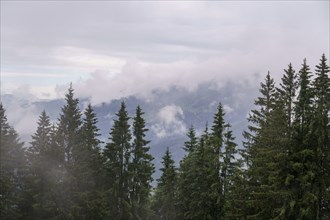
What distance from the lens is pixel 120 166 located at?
144 ft

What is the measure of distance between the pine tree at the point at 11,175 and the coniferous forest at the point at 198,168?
112 mm

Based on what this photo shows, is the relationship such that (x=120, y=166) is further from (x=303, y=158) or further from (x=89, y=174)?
(x=303, y=158)

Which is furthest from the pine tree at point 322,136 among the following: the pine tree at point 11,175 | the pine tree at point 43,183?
the pine tree at point 11,175

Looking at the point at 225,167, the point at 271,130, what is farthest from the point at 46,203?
the point at 271,130

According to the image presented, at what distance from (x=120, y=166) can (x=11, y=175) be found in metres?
11.1

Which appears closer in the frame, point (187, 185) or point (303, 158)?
point (303, 158)

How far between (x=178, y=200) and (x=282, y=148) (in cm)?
2934

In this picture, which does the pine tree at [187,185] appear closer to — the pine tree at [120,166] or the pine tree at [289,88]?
the pine tree at [120,166]

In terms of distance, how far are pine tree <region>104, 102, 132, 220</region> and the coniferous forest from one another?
11cm

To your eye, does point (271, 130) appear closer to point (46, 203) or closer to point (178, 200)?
point (46, 203)

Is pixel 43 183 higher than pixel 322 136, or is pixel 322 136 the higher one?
pixel 322 136

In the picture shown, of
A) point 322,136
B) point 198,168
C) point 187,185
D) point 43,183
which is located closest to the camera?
point 322,136

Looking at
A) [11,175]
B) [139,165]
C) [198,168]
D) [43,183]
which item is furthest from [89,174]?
[198,168]

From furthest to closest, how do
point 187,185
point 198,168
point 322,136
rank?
point 187,185
point 198,168
point 322,136
